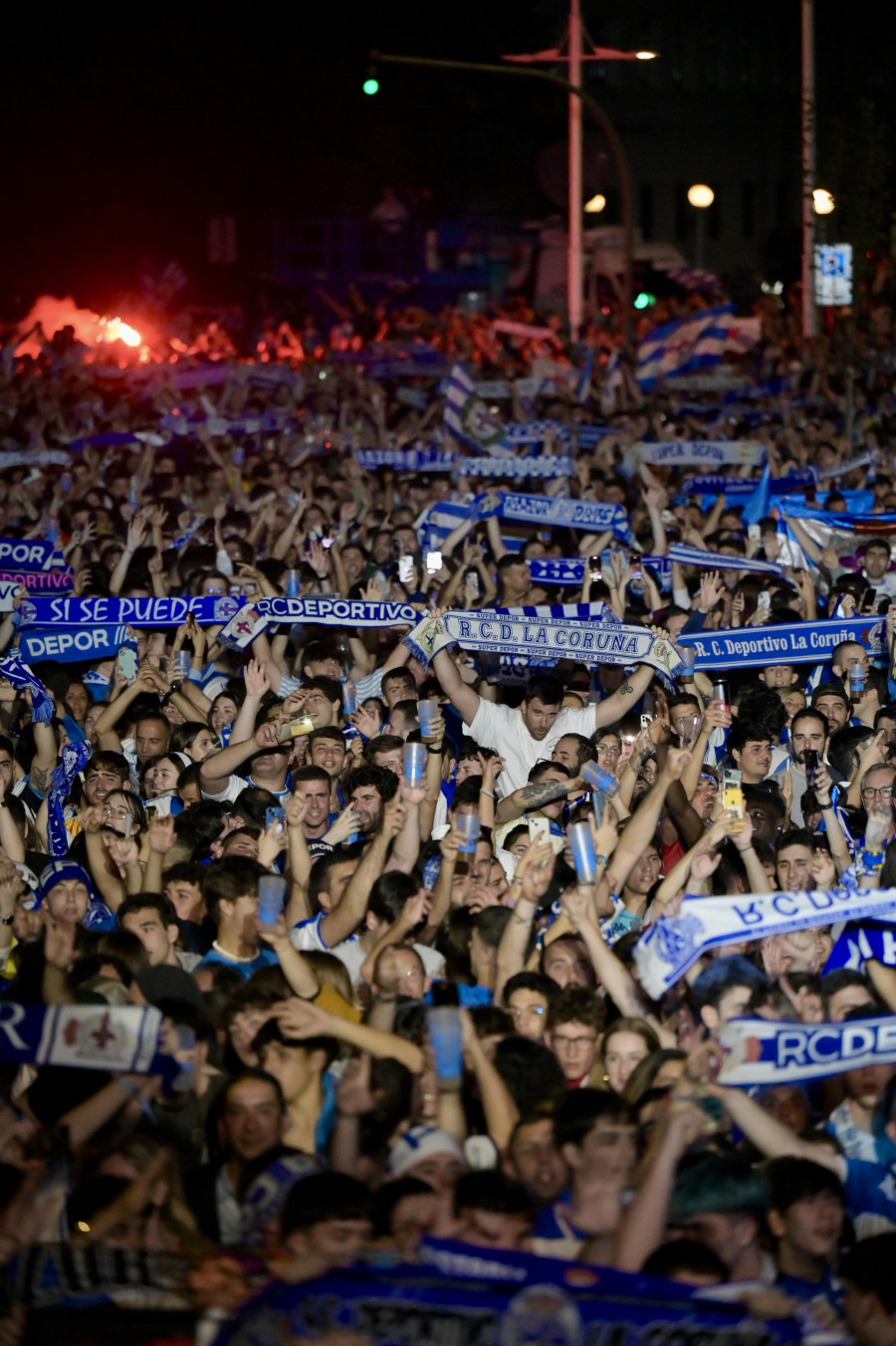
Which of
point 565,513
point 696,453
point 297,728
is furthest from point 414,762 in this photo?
point 696,453

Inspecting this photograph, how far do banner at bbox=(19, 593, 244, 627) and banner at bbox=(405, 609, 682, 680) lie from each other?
1448 millimetres

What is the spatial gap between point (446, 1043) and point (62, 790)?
12.8 ft

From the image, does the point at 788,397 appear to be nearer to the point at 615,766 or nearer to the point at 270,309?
the point at 615,766

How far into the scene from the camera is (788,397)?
21859 millimetres

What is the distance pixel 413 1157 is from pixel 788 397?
18247 millimetres

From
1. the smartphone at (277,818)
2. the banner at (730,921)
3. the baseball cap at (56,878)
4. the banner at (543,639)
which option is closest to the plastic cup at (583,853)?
the banner at (730,921)

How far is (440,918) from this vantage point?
643cm

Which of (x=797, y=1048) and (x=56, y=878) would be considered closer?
(x=797, y=1048)

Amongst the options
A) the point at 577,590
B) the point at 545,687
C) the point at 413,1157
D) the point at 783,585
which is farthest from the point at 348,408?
the point at 413,1157

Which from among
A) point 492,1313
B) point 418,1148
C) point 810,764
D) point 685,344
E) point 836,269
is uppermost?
point 836,269

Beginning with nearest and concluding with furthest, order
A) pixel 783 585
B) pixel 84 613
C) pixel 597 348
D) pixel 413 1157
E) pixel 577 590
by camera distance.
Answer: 1. pixel 413 1157
2. pixel 84 613
3. pixel 783 585
4. pixel 577 590
5. pixel 597 348

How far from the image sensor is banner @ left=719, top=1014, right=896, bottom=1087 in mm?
4770

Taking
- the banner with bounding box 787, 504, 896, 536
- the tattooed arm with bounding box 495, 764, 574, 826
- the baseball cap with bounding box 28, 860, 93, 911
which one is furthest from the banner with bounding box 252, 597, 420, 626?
the banner with bounding box 787, 504, 896, 536

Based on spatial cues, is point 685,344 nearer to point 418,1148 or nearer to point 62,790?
point 62,790
